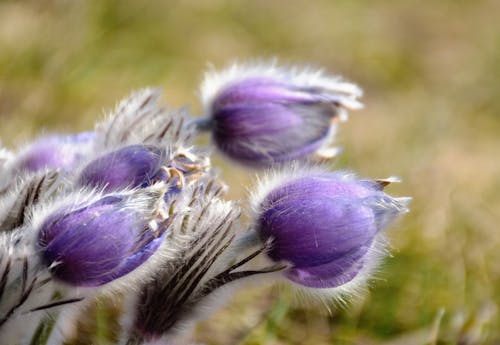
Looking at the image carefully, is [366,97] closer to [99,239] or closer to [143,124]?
[143,124]

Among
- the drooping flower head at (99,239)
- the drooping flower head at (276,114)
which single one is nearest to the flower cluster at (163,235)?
the drooping flower head at (99,239)

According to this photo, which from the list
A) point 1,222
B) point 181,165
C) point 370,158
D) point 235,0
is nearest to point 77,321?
point 1,222

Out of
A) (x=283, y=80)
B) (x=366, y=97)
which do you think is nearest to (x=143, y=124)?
(x=283, y=80)

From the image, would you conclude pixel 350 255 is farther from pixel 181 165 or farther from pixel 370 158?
pixel 370 158

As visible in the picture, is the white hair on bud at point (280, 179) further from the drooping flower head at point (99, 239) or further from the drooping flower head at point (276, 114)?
the drooping flower head at point (276, 114)

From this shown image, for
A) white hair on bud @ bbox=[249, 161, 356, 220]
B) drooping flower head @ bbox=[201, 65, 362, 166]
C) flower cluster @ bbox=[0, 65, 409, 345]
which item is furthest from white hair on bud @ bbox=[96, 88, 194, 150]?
white hair on bud @ bbox=[249, 161, 356, 220]

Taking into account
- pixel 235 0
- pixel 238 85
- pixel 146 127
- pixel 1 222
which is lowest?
pixel 1 222

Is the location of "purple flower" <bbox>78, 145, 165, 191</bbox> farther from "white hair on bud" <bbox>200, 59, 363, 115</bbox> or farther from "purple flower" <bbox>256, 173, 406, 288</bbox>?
"white hair on bud" <bbox>200, 59, 363, 115</bbox>
